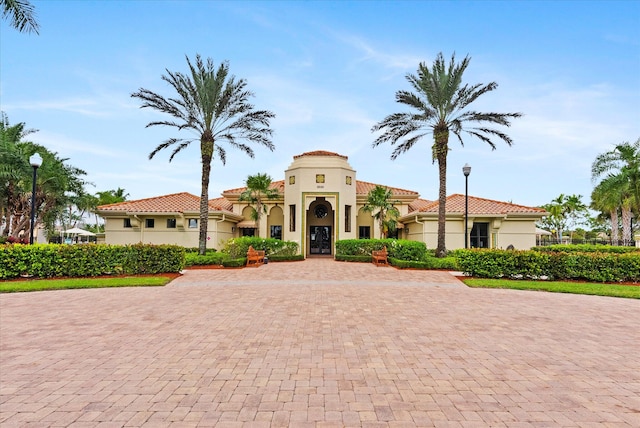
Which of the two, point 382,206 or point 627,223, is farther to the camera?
point 627,223

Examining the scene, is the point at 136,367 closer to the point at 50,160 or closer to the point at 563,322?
the point at 563,322

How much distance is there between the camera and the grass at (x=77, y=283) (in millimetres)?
11984

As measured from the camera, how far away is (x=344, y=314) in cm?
843

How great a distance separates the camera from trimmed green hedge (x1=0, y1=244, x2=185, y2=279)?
14047mm

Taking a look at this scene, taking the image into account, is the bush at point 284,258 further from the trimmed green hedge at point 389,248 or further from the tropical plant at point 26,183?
the tropical plant at point 26,183

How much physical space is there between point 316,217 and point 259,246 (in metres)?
8.71

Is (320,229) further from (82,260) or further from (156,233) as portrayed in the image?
(82,260)

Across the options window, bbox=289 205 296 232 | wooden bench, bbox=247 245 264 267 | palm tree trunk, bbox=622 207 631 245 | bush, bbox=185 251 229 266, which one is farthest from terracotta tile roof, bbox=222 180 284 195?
palm tree trunk, bbox=622 207 631 245

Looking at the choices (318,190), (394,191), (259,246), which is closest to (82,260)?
(259,246)

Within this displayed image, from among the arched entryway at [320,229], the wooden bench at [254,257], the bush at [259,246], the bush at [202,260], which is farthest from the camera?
the arched entryway at [320,229]

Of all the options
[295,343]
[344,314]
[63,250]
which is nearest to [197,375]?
[295,343]

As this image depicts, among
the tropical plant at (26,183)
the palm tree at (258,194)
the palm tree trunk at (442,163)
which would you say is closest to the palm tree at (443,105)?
the palm tree trunk at (442,163)

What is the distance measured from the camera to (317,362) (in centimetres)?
522

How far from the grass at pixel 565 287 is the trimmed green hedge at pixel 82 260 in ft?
43.7
